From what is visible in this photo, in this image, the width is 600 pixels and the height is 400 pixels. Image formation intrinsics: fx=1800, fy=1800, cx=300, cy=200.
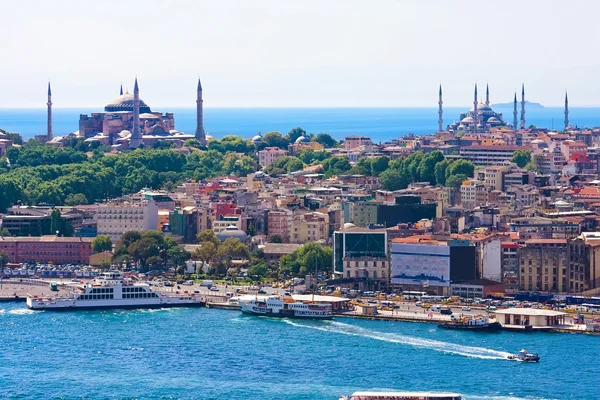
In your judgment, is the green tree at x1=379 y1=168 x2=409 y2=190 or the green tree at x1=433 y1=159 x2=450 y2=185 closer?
the green tree at x1=379 y1=168 x2=409 y2=190

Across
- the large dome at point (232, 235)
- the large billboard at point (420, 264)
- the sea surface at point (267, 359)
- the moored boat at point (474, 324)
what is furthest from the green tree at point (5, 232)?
the moored boat at point (474, 324)

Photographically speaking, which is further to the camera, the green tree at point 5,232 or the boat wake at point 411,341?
the green tree at point 5,232

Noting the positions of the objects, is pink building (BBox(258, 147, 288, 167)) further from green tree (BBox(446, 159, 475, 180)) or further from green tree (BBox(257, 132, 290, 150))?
green tree (BBox(446, 159, 475, 180))

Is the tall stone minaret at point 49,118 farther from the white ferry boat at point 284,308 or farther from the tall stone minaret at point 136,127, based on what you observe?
the white ferry boat at point 284,308

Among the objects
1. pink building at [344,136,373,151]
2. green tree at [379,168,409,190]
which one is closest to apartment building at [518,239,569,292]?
green tree at [379,168,409,190]

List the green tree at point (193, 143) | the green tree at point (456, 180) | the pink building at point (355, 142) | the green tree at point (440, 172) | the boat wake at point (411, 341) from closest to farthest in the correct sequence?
1. the boat wake at point (411, 341)
2. the green tree at point (456, 180)
3. the green tree at point (440, 172)
4. the pink building at point (355, 142)
5. the green tree at point (193, 143)

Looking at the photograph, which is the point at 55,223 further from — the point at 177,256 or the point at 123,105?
the point at 123,105
